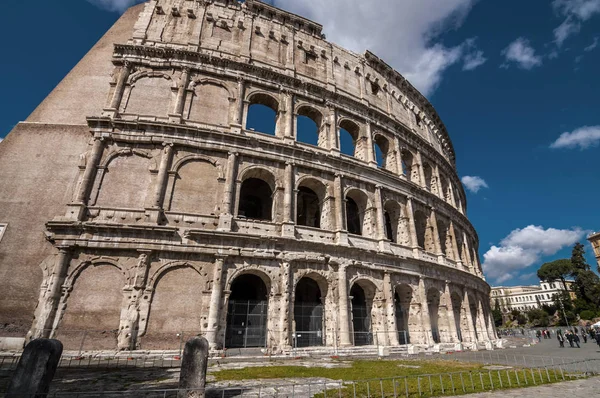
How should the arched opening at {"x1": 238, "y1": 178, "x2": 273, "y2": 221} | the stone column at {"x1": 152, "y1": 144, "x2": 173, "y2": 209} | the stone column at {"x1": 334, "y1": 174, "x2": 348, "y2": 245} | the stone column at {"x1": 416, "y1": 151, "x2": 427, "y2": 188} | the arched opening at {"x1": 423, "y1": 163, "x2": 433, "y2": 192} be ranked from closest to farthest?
the stone column at {"x1": 152, "y1": 144, "x2": 173, "y2": 209} < the stone column at {"x1": 334, "y1": 174, "x2": 348, "y2": 245} < the arched opening at {"x1": 238, "y1": 178, "x2": 273, "y2": 221} < the stone column at {"x1": 416, "y1": 151, "x2": 427, "y2": 188} < the arched opening at {"x1": 423, "y1": 163, "x2": 433, "y2": 192}

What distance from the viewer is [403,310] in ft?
55.8

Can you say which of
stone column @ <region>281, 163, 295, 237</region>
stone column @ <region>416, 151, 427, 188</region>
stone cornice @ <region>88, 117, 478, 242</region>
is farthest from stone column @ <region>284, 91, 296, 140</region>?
stone column @ <region>416, 151, 427, 188</region>

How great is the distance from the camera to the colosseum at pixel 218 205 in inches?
466

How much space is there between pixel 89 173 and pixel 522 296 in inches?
5077

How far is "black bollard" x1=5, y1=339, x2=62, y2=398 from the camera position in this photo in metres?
4.70

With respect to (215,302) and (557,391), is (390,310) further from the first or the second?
(557,391)

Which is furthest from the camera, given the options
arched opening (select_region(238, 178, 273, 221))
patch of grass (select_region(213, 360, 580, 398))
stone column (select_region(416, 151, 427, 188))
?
stone column (select_region(416, 151, 427, 188))

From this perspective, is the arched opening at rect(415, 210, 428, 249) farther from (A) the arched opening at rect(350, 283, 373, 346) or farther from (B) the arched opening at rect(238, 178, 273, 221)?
(B) the arched opening at rect(238, 178, 273, 221)

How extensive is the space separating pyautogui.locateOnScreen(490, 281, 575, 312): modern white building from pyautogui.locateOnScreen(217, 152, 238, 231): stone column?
105836mm

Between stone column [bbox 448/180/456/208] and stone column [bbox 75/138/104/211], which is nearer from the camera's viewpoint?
stone column [bbox 75/138/104/211]

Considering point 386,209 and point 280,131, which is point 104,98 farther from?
point 386,209

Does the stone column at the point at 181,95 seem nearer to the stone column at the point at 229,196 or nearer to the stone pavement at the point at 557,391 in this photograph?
the stone column at the point at 229,196

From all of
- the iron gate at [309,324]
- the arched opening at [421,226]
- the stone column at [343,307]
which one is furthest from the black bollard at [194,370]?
the arched opening at [421,226]

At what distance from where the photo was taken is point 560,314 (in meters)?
54.1
